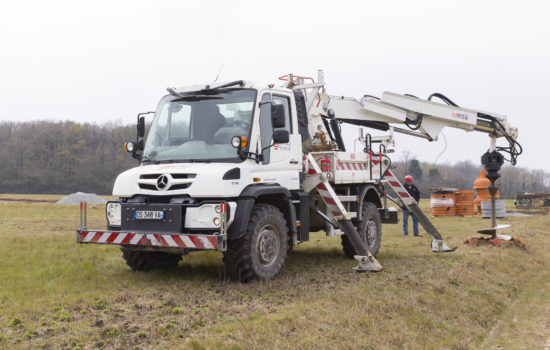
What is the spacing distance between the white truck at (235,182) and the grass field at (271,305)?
60 centimetres

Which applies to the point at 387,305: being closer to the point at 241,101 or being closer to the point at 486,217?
the point at 241,101

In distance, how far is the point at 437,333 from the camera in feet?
20.5

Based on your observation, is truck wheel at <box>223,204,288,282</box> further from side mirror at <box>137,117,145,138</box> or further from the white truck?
side mirror at <box>137,117,145,138</box>

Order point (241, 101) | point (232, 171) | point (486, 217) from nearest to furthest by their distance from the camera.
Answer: point (232, 171) < point (241, 101) < point (486, 217)

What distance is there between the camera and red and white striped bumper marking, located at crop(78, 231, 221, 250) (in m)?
6.71

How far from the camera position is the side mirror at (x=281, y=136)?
7.72 m

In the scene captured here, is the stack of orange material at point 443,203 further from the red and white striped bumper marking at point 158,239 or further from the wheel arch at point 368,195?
the red and white striped bumper marking at point 158,239

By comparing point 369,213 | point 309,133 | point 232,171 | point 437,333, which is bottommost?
point 437,333

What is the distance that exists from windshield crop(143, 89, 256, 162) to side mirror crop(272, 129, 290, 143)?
1.42 feet

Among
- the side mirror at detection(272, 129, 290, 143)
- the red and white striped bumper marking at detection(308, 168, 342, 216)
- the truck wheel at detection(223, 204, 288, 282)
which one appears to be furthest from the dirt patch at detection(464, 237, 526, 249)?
the side mirror at detection(272, 129, 290, 143)

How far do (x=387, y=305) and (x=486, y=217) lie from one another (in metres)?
18.9

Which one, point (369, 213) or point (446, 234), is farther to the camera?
point (446, 234)

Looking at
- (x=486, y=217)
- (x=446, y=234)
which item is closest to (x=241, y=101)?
(x=446, y=234)

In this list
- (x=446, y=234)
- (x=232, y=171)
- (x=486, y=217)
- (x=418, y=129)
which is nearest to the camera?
(x=232, y=171)
